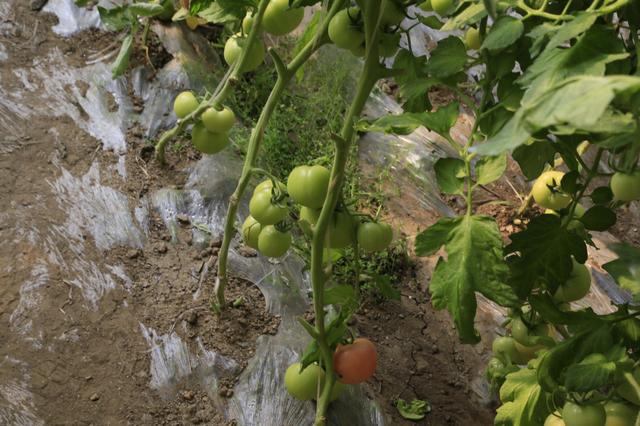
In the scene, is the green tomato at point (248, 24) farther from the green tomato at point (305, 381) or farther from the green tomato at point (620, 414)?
the green tomato at point (620, 414)

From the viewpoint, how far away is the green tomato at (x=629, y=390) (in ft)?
2.47

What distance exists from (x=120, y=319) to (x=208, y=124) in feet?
1.63

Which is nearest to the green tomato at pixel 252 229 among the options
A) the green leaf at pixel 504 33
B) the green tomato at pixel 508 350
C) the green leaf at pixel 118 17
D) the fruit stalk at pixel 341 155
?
the fruit stalk at pixel 341 155

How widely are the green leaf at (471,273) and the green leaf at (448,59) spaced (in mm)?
199

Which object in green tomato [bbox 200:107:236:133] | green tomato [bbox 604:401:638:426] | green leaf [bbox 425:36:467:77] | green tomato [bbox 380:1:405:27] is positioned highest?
green tomato [bbox 380:1:405:27]

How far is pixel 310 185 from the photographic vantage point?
969mm

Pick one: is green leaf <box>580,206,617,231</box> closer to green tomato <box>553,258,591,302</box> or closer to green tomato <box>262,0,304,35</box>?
green tomato <box>553,258,591,302</box>

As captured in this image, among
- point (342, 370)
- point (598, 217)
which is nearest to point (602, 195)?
point (598, 217)

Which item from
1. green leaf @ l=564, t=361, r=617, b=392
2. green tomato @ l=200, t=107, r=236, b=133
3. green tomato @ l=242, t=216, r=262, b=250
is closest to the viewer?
green leaf @ l=564, t=361, r=617, b=392

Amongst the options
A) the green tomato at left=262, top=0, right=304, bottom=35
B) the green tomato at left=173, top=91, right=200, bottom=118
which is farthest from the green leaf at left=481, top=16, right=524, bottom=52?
the green tomato at left=173, top=91, right=200, bottom=118

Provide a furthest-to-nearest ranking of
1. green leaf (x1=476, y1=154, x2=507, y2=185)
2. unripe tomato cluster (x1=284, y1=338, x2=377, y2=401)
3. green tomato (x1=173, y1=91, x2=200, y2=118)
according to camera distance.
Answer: green tomato (x1=173, y1=91, x2=200, y2=118), unripe tomato cluster (x1=284, y1=338, x2=377, y2=401), green leaf (x1=476, y1=154, x2=507, y2=185)

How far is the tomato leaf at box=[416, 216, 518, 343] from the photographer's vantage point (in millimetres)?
766

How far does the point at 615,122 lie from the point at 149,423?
1.11 metres

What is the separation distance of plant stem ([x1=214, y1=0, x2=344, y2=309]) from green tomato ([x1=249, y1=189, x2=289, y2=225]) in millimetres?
160
